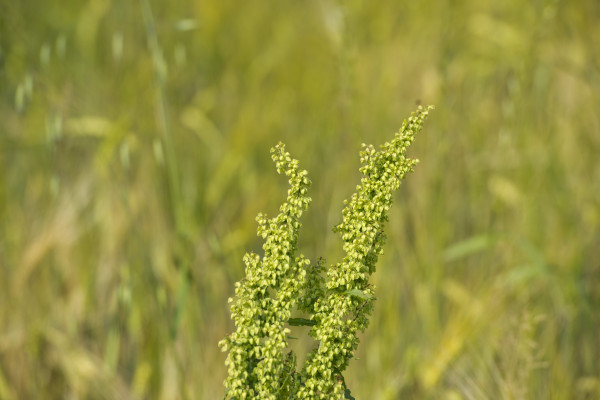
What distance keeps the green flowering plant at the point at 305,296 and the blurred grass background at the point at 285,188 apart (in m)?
0.52

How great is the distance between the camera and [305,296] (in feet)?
2.48

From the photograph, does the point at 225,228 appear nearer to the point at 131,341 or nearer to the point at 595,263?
the point at 131,341

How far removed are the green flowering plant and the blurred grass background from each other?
52 centimetres

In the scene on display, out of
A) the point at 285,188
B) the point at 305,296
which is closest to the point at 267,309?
the point at 305,296

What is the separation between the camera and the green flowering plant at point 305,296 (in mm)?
708

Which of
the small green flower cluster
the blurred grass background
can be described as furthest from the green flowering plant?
the blurred grass background

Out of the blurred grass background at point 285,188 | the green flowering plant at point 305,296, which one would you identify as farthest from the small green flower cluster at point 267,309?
the blurred grass background at point 285,188

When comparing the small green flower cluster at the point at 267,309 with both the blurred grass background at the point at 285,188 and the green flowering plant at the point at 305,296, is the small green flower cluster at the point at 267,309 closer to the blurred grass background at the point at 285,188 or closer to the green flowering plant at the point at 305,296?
the green flowering plant at the point at 305,296

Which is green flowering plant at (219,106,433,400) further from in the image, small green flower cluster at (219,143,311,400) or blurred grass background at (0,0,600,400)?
blurred grass background at (0,0,600,400)

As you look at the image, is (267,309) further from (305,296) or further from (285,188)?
(285,188)

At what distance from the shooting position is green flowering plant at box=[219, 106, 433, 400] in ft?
2.32

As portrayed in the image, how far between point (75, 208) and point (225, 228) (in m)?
0.43

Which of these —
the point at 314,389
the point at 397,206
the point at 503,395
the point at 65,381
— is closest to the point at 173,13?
the point at 397,206

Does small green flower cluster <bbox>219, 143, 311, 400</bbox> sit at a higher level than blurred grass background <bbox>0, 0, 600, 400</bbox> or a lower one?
lower
